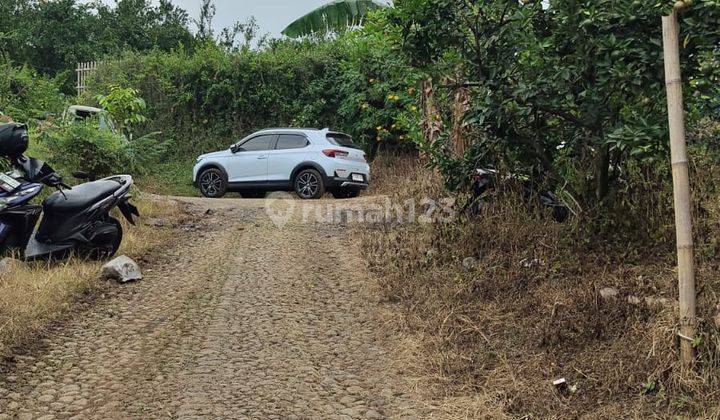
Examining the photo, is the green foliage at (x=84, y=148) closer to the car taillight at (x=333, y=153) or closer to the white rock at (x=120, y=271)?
the white rock at (x=120, y=271)

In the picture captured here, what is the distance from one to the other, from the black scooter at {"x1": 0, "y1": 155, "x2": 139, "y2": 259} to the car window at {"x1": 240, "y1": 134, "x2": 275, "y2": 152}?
7.20 metres

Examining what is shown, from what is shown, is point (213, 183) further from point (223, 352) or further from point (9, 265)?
point (223, 352)

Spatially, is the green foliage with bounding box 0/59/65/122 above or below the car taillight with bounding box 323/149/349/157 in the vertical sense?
above

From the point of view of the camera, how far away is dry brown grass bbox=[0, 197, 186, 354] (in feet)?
16.8

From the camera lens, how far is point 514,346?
4617 mm

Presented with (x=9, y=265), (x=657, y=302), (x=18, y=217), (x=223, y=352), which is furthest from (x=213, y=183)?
(x=657, y=302)

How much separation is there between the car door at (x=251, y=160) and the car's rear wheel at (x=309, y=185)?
88 centimetres

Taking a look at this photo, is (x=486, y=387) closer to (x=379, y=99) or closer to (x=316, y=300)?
(x=316, y=300)

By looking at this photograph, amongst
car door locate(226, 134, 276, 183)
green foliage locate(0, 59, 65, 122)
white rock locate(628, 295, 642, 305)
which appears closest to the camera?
white rock locate(628, 295, 642, 305)

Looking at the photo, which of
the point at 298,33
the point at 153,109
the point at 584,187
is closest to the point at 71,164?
the point at 584,187

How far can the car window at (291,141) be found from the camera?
14.2 metres

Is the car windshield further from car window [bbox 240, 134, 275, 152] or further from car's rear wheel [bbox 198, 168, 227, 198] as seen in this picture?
car's rear wheel [bbox 198, 168, 227, 198]

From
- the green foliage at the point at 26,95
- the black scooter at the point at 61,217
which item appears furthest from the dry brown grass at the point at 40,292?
the green foliage at the point at 26,95

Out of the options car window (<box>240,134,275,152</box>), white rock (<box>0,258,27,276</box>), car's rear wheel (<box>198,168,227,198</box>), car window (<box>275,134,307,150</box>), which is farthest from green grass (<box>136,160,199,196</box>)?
white rock (<box>0,258,27,276</box>)
